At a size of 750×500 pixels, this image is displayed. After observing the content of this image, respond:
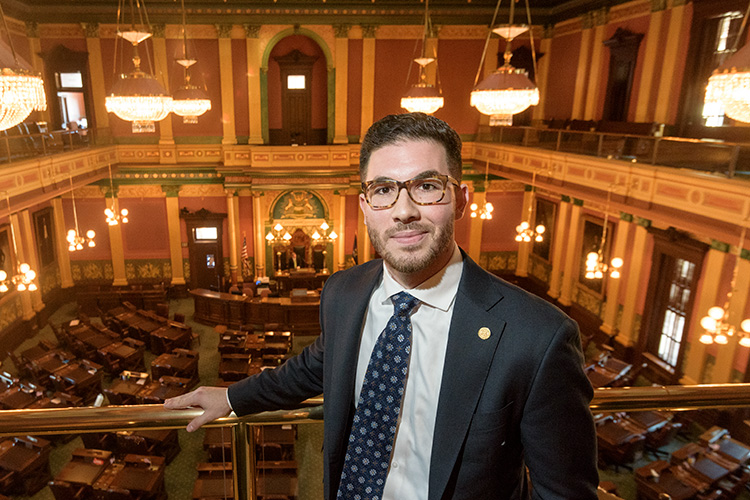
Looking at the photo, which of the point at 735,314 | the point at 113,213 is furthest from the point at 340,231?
the point at 735,314

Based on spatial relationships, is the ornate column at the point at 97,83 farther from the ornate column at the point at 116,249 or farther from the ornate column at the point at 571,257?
the ornate column at the point at 571,257

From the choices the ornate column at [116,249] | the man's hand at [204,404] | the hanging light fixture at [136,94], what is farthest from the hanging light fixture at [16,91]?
the ornate column at [116,249]

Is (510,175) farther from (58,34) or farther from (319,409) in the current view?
(58,34)

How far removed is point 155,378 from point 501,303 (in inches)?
396

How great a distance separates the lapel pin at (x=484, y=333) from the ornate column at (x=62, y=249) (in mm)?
16801

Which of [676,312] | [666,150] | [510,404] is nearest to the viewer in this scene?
[510,404]

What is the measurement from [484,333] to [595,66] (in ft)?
47.0

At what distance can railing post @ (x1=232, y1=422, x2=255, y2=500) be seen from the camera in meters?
1.79

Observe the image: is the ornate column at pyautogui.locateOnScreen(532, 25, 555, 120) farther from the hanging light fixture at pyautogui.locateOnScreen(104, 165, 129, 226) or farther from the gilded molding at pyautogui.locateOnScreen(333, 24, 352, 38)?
the hanging light fixture at pyautogui.locateOnScreen(104, 165, 129, 226)

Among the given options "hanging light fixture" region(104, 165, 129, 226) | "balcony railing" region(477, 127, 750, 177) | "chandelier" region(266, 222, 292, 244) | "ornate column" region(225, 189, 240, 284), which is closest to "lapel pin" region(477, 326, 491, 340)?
"balcony railing" region(477, 127, 750, 177)

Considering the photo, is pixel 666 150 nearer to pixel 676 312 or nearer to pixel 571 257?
pixel 676 312

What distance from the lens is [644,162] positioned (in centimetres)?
902

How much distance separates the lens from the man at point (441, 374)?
1419mm

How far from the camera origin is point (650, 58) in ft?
37.6
